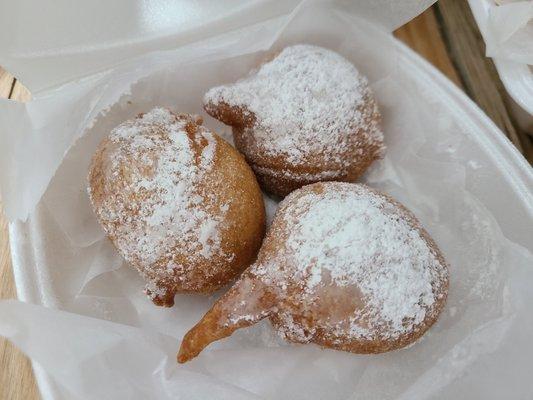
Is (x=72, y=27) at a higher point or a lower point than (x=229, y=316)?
higher

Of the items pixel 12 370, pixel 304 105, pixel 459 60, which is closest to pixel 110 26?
pixel 304 105

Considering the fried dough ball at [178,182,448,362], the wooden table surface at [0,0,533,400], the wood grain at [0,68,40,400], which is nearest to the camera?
the fried dough ball at [178,182,448,362]

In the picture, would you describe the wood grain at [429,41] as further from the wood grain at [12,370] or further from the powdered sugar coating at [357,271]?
the wood grain at [12,370]

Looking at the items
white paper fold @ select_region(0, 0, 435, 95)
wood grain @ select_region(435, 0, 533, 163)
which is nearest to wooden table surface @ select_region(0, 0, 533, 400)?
wood grain @ select_region(435, 0, 533, 163)

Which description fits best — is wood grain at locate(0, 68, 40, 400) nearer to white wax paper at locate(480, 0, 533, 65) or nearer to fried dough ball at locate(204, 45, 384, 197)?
fried dough ball at locate(204, 45, 384, 197)

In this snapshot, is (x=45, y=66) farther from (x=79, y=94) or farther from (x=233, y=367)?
(x=233, y=367)

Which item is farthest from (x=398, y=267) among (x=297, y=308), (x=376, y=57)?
(x=376, y=57)

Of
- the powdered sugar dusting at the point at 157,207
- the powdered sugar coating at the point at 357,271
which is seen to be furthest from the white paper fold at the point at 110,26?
the powdered sugar coating at the point at 357,271
